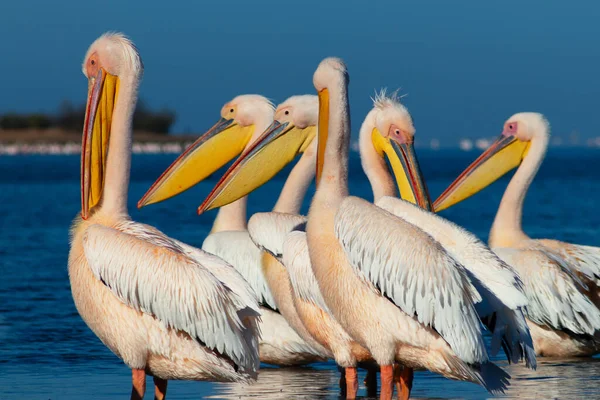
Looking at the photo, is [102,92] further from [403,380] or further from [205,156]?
[205,156]

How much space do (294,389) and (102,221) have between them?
170 cm

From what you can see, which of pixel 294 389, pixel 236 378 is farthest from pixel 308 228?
pixel 294 389

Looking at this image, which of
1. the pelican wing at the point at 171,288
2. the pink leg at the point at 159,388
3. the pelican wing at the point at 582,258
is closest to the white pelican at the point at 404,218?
the pelican wing at the point at 171,288

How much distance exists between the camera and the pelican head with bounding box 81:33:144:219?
5.64m

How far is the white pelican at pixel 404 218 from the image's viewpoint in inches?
214

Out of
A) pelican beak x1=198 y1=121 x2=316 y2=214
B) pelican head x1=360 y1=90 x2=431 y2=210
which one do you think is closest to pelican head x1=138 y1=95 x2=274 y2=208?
pelican beak x1=198 y1=121 x2=316 y2=214

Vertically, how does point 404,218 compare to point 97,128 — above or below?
below

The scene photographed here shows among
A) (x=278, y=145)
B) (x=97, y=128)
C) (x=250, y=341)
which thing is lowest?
(x=250, y=341)

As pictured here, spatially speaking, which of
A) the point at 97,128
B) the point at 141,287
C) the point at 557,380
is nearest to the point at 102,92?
the point at 97,128

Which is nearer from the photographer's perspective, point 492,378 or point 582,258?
point 492,378

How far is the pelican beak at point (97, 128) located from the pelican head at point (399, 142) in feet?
6.01

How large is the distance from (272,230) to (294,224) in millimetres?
144

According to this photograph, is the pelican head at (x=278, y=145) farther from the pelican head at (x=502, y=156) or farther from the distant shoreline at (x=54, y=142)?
the distant shoreline at (x=54, y=142)

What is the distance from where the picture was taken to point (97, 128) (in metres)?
5.75
